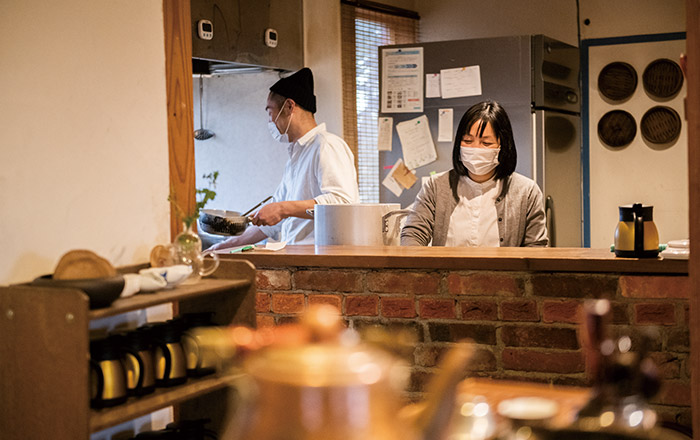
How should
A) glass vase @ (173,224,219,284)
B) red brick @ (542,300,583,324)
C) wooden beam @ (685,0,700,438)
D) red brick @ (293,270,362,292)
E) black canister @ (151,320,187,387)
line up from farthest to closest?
red brick @ (293,270,362,292) → red brick @ (542,300,583,324) → glass vase @ (173,224,219,284) → black canister @ (151,320,187,387) → wooden beam @ (685,0,700,438)

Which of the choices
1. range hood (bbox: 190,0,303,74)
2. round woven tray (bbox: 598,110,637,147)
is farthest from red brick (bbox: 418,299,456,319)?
round woven tray (bbox: 598,110,637,147)

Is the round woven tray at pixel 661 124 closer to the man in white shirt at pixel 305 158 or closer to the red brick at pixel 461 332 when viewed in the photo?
the man in white shirt at pixel 305 158

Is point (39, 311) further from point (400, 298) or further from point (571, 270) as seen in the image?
point (571, 270)

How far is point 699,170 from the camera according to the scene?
1318 millimetres

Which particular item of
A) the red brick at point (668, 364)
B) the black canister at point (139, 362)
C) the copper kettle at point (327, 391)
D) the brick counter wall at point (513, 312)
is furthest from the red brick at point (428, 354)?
the copper kettle at point (327, 391)

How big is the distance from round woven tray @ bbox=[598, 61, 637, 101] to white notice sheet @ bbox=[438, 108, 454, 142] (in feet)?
4.00

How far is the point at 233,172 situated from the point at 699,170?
4039 mm

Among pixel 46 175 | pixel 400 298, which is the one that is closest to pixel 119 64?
pixel 46 175

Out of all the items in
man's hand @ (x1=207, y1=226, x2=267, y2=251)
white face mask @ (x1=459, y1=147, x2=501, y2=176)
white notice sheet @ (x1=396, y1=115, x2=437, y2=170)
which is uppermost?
white notice sheet @ (x1=396, y1=115, x2=437, y2=170)

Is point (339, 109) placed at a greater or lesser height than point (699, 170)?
greater

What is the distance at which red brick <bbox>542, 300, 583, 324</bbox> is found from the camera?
237cm

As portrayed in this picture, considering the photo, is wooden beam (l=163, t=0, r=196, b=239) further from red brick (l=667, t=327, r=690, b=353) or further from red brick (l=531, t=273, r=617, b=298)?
red brick (l=667, t=327, r=690, b=353)

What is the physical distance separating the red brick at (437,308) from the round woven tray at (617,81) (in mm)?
3191

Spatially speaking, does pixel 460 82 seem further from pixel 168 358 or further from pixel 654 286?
pixel 168 358
